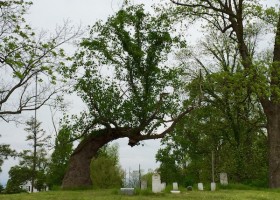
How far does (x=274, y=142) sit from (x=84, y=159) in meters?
12.0

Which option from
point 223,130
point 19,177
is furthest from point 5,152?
point 223,130

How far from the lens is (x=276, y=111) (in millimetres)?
26281

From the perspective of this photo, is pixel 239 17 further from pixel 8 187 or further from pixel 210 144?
pixel 8 187

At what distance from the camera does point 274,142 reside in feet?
85.5

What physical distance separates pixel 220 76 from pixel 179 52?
1340 centimetres

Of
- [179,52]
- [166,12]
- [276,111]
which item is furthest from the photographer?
[179,52]

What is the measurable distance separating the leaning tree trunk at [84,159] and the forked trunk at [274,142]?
9.74 meters

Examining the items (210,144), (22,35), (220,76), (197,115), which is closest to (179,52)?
(197,115)

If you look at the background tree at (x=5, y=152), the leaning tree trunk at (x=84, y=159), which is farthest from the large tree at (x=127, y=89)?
the background tree at (x=5, y=152)

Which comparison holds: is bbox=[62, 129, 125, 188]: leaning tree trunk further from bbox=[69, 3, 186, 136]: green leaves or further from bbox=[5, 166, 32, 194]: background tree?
bbox=[5, 166, 32, 194]: background tree

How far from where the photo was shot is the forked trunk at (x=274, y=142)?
25578 millimetres

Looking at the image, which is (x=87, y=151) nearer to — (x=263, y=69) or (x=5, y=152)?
(x=263, y=69)

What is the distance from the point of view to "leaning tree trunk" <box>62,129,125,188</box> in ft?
77.1

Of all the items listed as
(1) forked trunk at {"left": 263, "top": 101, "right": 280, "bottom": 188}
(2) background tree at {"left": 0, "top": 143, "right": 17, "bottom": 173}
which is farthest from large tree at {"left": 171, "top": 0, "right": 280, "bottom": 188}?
(2) background tree at {"left": 0, "top": 143, "right": 17, "bottom": 173}
